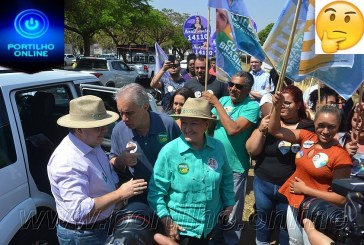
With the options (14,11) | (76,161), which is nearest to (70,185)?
(76,161)

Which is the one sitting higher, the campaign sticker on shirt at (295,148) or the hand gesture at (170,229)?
the campaign sticker on shirt at (295,148)

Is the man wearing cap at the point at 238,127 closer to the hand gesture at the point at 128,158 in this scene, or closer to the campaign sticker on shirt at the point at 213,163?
the campaign sticker on shirt at the point at 213,163

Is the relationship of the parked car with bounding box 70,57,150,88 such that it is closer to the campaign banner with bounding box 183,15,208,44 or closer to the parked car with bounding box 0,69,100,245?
the campaign banner with bounding box 183,15,208,44

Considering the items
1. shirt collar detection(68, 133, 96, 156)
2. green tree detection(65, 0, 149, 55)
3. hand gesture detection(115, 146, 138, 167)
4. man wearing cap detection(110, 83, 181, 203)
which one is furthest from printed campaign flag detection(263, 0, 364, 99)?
green tree detection(65, 0, 149, 55)

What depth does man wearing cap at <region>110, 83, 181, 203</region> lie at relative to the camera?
106 inches

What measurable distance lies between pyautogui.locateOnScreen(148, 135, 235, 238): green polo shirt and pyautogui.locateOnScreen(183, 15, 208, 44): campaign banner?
262 inches

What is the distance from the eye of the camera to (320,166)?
255 centimetres

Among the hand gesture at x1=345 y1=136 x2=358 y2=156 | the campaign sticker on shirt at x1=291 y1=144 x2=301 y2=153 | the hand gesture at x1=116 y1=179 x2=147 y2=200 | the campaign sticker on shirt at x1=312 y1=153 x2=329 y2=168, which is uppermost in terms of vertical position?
the hand gesture at x1=345 y1=136 x2=358 y2=156

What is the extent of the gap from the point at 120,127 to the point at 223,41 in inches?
87.4

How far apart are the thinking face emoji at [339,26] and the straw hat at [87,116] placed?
71.0 inches

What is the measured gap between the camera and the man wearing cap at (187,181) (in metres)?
2.45

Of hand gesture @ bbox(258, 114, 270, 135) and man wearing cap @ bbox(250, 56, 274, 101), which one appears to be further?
man wearing cap @ bbox(250, 56, 274, 101)

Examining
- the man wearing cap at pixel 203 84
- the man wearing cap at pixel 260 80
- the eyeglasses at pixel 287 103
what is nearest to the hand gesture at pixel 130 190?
the eyeglasses at pixel 287 103

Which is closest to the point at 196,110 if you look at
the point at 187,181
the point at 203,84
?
the point at 187,181
